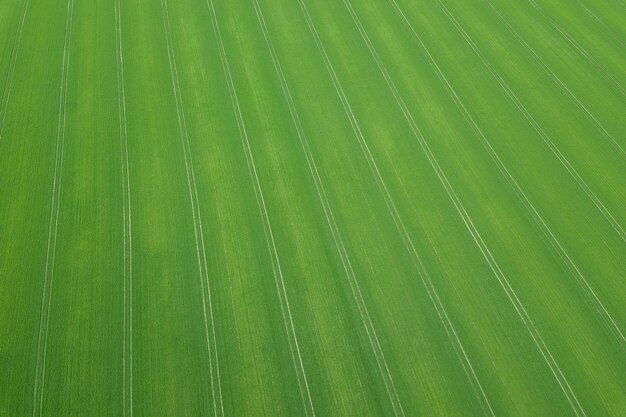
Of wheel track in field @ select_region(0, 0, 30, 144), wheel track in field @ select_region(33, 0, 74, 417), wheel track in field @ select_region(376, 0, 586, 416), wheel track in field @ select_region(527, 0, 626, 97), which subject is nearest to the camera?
wheel track in field @ select_region(33, 0, 74, 417)

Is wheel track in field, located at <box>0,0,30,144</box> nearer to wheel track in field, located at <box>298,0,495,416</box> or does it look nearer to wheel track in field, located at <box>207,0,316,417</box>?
wheel track in field, located at <box>207,0,316,417</box>

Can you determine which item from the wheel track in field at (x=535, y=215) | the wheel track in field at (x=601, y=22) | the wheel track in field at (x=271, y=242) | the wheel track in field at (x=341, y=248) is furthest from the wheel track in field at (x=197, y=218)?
the wheel track in field at (x=601, y=22)

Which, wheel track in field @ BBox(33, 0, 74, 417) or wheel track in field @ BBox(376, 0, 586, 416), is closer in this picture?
wheel track in field @ BBox(33, 0, 74, 417)

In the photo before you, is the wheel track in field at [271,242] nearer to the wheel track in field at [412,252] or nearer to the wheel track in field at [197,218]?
the wheel track in field at [197,218]

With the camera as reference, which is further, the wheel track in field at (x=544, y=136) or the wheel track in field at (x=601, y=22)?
the wheel track in field at (x=601, y=22)

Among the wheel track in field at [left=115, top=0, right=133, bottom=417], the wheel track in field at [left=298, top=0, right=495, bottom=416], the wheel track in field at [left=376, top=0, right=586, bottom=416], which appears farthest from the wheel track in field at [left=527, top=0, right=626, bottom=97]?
the wheel track in field at [left=115, top=0, right=133, bottom=417]

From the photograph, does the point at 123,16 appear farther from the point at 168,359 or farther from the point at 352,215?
the point at 168,359

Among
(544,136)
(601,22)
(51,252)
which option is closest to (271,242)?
(51,252)
